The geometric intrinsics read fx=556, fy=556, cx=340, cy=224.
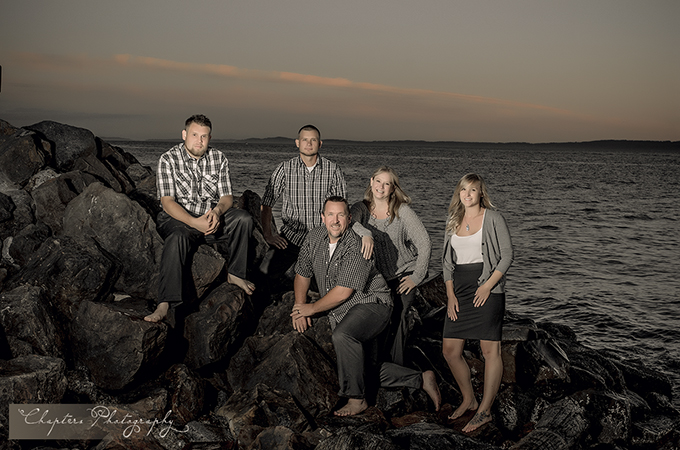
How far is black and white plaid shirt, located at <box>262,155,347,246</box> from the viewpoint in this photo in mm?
7832

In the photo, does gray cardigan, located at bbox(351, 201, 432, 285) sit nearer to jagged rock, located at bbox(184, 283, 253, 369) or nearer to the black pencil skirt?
the black pencil skirt

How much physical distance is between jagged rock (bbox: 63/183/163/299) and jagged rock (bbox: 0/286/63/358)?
111 cm

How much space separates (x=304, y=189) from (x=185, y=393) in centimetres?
322

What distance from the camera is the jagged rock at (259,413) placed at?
530 centimetres

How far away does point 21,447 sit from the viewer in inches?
193

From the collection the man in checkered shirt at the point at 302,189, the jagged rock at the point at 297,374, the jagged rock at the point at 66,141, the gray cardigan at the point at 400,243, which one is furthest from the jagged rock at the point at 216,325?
the jagged rock at the point at 66,141

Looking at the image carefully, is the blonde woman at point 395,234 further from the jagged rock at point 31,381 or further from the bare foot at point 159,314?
the jagged rock at point 31,381

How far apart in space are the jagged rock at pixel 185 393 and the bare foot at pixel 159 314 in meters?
0.59

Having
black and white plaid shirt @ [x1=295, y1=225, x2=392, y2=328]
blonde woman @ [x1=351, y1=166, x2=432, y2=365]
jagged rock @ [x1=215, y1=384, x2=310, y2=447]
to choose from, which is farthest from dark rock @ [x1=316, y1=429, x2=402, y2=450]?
blonde woman @ [x1=351, y1=166, x2=432, y2=365]

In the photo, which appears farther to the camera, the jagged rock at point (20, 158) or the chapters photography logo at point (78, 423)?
the jagged rock at point (20, 158)

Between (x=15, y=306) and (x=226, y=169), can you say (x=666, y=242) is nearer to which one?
(x=226, y=169)

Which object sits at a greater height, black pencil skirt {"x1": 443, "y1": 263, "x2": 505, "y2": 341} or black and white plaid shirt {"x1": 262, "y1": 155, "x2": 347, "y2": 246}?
black and white plaid shirt {"x1": 262, "y1": 155, "x2": 347, "y2": 246}

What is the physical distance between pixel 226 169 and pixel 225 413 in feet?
10.6

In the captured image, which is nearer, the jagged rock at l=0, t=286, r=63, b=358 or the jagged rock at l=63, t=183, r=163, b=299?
the jagged rock at l=0, t=286, r=63, b=358
